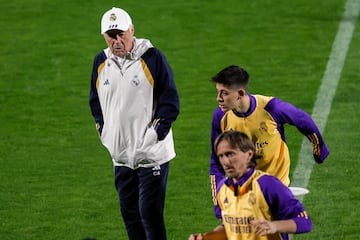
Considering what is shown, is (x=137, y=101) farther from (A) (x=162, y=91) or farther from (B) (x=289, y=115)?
(B) (x=289, y=115)

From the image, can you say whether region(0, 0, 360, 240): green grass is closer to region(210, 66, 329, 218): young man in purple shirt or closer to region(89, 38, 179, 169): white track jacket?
region(89, 38, 179, 169): white track jacket

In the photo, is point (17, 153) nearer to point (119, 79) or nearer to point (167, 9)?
point (119, 79)

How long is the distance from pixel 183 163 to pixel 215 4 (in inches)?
242

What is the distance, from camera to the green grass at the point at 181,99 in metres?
10.6

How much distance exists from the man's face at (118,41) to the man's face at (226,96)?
100 cm

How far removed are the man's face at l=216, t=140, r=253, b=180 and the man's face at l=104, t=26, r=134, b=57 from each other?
1.98 meters

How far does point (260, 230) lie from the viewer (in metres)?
6.37

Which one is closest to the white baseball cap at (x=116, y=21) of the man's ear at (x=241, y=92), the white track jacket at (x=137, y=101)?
the white track jacket at (x=137, y=101)

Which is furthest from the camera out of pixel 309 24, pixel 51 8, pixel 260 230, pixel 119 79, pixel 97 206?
pixel 51 8

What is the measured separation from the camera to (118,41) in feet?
27.2

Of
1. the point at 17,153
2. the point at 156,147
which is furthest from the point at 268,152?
the point at 17,153

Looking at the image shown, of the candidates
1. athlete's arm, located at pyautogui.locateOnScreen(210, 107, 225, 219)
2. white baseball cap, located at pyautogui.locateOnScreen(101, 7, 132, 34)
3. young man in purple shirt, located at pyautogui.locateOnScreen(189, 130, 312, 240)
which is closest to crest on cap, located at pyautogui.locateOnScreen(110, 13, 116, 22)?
white baseball cap, located at pyautogui.locateOnScreen(101, 7, 132, 34)

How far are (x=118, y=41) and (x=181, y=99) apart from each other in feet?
19.6

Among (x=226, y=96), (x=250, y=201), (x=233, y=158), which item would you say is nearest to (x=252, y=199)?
(x=250, y=201)
